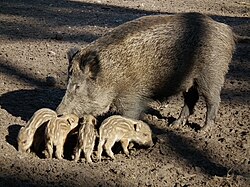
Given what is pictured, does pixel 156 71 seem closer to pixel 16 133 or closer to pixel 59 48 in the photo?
pixel 16 133

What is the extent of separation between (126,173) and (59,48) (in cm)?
449

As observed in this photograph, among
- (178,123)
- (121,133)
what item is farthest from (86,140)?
(178,123)

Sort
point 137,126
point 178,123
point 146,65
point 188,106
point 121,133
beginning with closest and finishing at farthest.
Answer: point 121,133, point 137,126, point 146,65, point 178,123, point 188,106

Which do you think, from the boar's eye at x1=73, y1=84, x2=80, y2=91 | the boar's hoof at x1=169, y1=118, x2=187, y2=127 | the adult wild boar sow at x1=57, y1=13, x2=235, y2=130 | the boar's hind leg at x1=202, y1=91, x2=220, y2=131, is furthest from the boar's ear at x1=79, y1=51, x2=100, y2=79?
the boar's hind leg at x1=202, y1=91, x2=220, y2=131

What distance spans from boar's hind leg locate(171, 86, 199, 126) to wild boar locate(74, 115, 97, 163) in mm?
1422

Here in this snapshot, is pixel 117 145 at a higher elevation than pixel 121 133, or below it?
below

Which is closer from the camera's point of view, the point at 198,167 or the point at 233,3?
the point at 198,167

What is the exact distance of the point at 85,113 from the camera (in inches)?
226

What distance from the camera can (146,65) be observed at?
5.61 metres

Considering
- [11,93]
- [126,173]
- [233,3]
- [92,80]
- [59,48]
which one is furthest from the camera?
[233,3]

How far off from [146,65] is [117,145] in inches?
36.0

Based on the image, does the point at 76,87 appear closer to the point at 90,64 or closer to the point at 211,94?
the point at 90,64

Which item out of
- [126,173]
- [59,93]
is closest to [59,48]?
[59,93]

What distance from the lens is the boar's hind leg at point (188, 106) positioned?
→ 6141 mm
